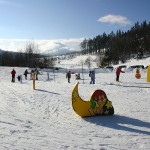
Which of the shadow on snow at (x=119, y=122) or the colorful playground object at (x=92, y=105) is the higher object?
the colorful playground object at (x=92, y=105)

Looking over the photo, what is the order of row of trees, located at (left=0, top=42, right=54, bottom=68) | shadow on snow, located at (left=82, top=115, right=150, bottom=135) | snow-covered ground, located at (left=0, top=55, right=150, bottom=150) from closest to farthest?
snow-covered ground, located at (left=0, top=55, right=150, bottom=150) < shadow on snow, located at (left=82, top=115, right=150, bottom=135) < row of trees, located at (left=0, top=42, right=54, bottom=68)

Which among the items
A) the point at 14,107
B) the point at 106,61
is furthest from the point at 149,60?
the point at 14,107

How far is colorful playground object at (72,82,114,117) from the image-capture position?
12227 millimetres

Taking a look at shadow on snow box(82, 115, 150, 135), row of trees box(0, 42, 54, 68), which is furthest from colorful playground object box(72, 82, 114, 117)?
row of trees box(0, 42, 54, 68)

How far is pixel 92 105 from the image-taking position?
12.3 m

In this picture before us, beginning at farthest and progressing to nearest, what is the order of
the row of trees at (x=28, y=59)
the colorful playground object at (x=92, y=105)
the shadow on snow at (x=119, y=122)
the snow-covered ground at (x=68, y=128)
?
the row of trees at (x=28, y=59) → the colorful playground object at (x=92, y=105) → the shadow on snow at (x=119, y=122) → the snow-covered ground at (x=68, y=128)

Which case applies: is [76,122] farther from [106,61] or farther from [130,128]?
[106,61]

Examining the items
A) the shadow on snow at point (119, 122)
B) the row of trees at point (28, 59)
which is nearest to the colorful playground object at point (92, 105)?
the shadow on snow at point (119, 122)

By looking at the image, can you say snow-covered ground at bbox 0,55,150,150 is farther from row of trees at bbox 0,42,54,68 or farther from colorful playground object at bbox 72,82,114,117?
row of trees at bbox 0,42,54,68

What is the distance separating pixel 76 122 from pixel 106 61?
90.8 m

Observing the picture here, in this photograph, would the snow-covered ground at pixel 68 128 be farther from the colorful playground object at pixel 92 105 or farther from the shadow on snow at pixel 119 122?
the colorful playground object at pixel 92 105

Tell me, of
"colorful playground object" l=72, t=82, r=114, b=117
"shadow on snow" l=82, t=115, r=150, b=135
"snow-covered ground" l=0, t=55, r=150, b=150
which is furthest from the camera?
"colorful playground object" l=72, t=82, r=114, b=117

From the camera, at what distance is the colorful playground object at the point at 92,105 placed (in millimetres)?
12227

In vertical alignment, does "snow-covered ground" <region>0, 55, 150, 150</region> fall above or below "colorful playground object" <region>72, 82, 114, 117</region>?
below
